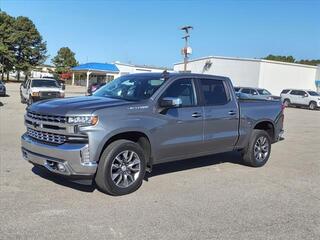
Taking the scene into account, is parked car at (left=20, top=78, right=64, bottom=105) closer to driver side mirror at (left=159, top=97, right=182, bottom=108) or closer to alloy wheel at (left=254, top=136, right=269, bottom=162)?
alloy wheel at (left=254, top=136, right=269, bottom=162)

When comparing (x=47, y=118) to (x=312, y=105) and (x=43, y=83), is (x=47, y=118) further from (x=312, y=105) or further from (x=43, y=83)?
(x=312, y=105)

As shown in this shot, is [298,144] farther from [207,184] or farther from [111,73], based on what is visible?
[111,73]

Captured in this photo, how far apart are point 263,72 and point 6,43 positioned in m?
50.4

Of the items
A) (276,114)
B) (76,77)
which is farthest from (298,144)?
(76,77)

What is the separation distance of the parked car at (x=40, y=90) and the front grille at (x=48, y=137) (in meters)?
18.2

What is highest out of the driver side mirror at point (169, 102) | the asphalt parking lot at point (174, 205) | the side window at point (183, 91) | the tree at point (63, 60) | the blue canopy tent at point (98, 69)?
the tree at point (63, 60)

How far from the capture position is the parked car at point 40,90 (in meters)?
24.4

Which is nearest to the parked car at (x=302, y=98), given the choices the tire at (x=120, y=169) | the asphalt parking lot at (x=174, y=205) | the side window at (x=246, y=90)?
the side window at (x=246, y=90)

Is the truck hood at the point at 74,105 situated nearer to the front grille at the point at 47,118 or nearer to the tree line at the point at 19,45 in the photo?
the front grille at the point at 47,118

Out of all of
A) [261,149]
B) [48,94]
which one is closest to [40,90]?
[48,94]

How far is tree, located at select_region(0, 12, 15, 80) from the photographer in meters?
75.9

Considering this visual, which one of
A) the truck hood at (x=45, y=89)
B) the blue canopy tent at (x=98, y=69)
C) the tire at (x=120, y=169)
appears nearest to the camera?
the tire at (x=120, y=169)

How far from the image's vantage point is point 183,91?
7.52 m

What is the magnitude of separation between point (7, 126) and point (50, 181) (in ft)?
27.2
